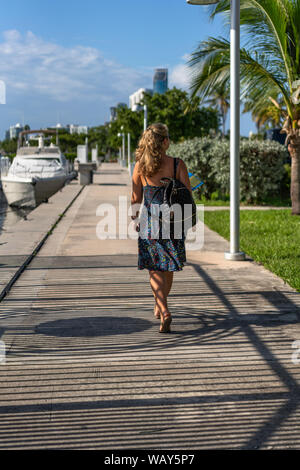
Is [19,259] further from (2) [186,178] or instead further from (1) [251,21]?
(1) [251,21]

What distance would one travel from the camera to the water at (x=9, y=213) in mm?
20672

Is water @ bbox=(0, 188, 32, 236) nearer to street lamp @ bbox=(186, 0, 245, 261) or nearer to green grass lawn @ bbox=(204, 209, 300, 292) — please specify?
green grass lawn @ bbox=(204, 209, 300, 292)

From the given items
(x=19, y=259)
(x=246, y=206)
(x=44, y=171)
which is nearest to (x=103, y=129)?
(x=44, y=171)

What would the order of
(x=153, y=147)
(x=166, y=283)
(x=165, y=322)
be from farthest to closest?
(x=166, y=283)
(x=165, y=322)
(x=153, y=147)

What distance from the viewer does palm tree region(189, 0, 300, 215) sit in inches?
493

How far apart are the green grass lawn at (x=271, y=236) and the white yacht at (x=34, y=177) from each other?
401 inches

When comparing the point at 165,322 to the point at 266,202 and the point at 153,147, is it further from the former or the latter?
the point at 266,202

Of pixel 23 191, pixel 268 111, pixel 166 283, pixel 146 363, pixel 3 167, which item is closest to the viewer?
pixel 146 363

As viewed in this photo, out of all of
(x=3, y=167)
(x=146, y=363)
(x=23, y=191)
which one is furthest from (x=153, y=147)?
(x=3, y=167)

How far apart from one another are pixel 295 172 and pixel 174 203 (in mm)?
9693

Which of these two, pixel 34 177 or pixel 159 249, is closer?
pixel 159 249

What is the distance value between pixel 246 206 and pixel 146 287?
33.3ft

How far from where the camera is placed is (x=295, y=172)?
1404 cm

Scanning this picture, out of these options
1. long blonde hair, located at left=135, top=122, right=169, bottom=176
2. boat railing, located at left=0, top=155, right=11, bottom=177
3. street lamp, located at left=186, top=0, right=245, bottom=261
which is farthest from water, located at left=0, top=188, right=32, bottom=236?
long blonde hair, located at left=135, top=122, right=169, bottom=176
